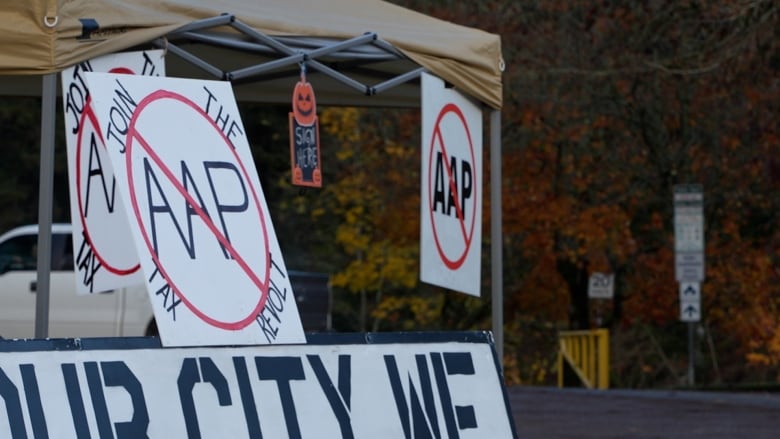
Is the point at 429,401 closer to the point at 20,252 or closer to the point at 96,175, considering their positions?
the point at 96,175

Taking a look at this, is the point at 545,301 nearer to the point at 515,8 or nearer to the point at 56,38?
the point at 515,8

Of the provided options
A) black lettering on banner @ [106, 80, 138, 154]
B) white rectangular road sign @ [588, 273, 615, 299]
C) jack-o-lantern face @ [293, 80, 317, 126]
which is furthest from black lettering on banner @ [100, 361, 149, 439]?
white rectangular road sign @ [588, 273, 615, 299]

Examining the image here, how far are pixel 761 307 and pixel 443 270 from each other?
18.3 metres

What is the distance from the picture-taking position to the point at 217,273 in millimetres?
5938

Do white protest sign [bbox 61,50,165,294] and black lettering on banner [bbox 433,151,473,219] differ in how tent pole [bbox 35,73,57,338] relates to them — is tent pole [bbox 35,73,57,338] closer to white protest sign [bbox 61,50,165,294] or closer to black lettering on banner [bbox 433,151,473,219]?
white protest sign [bbox 61,50,165,294]

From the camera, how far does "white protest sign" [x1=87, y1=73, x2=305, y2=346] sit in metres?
5.74

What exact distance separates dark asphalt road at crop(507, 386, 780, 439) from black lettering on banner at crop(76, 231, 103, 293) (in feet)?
18.8

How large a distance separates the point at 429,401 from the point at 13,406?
5.66 ft

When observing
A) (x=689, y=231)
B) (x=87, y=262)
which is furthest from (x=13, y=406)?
(x=689, y=231)

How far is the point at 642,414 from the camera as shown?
15.0m

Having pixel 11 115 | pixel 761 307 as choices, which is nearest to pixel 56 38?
pixel 761 307

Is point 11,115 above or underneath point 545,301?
above

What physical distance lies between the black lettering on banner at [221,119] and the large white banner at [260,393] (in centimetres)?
87

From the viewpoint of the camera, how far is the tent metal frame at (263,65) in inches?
269
